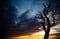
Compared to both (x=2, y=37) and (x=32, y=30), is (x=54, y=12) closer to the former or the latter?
(x=32, y=30)

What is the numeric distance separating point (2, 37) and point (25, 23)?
1.33 feet

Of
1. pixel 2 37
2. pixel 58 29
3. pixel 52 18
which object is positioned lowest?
pixel 2 37

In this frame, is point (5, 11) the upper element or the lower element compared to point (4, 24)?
upper

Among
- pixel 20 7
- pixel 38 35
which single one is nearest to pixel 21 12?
pixel 20 7

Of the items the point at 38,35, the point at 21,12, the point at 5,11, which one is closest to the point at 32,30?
the point at 38,35

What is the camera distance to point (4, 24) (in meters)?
2.35

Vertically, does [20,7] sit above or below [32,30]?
above

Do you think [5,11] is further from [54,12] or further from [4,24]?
[54,12]

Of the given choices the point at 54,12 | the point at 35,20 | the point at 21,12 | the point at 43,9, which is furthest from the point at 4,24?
the point at 54,12

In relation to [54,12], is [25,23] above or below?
below

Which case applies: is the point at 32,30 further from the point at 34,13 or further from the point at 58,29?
the point at 58,29

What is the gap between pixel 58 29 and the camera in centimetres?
243

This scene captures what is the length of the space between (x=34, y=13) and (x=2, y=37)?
608 millimetres

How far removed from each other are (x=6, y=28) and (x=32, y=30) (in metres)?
0.40
